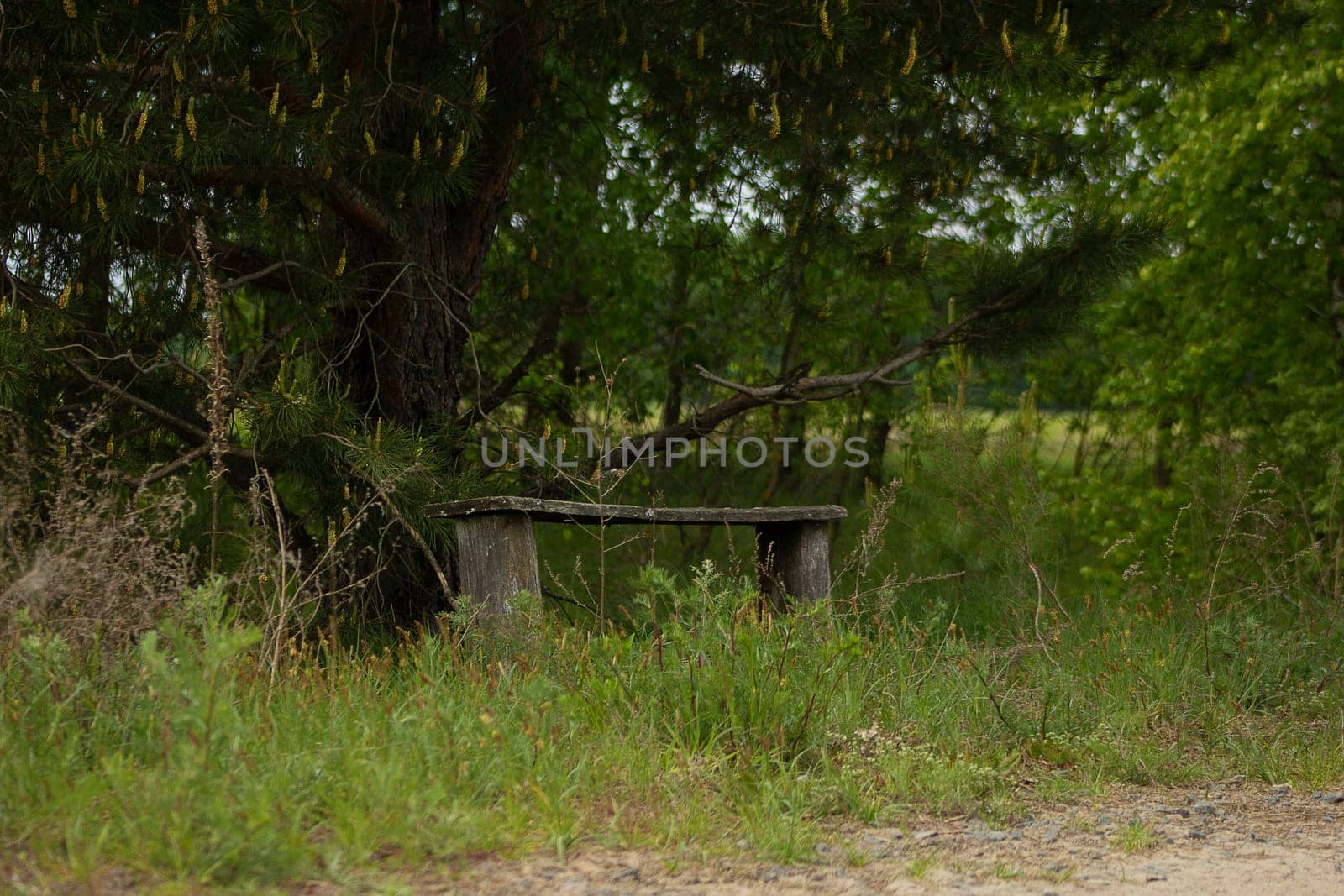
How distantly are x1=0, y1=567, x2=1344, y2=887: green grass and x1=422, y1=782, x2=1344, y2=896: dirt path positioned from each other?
0.29ft

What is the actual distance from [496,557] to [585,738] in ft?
5.94

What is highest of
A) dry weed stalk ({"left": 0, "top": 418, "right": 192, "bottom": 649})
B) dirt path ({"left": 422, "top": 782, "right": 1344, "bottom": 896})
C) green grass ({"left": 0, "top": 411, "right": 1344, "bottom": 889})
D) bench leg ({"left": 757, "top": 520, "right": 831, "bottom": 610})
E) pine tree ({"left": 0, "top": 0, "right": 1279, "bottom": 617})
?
pine tree ({"left": 0, "top": 0, "right": 1279, "bottom": 617})

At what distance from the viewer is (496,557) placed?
5.25 m

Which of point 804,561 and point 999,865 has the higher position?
point 804,561

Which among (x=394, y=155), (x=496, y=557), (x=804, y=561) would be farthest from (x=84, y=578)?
(x=804, y=561)

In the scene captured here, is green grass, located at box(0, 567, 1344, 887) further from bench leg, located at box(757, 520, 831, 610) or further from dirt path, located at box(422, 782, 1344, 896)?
bench leg, located at box(757, 520, 831, 610)

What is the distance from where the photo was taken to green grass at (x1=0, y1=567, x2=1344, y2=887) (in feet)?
8.84

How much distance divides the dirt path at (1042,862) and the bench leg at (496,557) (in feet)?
7.65

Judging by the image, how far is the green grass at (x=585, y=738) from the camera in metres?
2.69

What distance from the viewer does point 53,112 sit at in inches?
190

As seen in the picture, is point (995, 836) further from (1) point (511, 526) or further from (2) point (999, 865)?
(1) point (511, 526)

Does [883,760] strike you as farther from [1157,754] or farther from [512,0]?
[512,0]

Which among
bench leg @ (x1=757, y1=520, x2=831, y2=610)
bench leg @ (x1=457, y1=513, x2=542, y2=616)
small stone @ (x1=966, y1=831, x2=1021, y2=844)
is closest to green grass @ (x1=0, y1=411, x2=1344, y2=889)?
small stone @ (x1=966, y1=831, x2=1021, y2=844)

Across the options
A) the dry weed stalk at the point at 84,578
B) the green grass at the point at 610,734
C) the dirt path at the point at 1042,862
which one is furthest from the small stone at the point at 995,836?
the dry weed stalk at the point at 84,578
